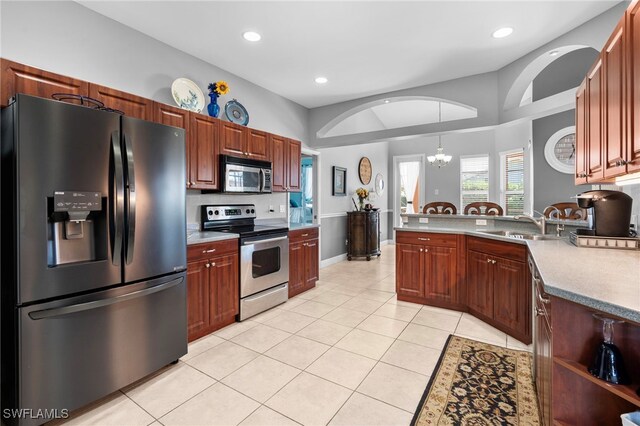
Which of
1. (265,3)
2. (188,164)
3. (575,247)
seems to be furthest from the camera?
(188,164)

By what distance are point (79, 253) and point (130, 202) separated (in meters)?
0.40

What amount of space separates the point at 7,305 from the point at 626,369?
109 inches

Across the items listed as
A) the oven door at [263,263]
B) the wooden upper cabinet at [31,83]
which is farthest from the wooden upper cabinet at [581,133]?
the wooden upper cabinet at [31,83]

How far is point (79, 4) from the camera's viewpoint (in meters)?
2.39

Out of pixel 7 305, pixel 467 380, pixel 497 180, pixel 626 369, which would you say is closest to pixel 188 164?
pixel 7 305

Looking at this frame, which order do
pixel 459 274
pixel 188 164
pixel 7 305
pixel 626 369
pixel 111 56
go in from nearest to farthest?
pixel 626 369, pixel 7 305, pixel 111 56, pixel 188 164, pixel 459 274

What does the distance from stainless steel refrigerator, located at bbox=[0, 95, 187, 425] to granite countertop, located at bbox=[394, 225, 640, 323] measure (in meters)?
2.27

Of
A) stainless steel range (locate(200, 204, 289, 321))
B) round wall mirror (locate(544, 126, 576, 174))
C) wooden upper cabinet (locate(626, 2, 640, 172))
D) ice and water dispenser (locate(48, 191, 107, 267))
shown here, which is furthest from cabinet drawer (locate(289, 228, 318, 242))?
round wall mirror (locate(544, 126, 576, 174))

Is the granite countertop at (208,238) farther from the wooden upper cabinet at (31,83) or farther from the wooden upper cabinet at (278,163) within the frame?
the wooden upper cabinet at (31,83)

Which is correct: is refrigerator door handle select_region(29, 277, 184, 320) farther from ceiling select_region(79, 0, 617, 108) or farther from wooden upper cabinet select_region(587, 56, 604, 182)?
wooden upper cabinet select_region(587, 56, 604, 182)

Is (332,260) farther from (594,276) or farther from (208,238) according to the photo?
(594,276)

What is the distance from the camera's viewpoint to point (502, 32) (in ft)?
9.08

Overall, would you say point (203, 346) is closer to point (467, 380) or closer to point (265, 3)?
point (467, 380)

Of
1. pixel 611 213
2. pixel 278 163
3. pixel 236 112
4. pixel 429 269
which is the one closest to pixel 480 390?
pixel 611 213
